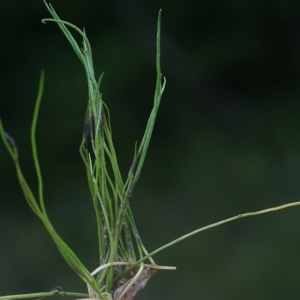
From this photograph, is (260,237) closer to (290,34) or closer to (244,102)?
(244,102)

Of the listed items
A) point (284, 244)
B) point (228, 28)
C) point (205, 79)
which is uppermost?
point (228, 28)

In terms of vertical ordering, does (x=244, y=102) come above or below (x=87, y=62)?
below

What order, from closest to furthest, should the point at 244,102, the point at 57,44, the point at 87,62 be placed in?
the point at 87,62, the point at 57,44, the point at 244,102

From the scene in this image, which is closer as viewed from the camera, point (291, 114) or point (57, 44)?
point (57, 44)

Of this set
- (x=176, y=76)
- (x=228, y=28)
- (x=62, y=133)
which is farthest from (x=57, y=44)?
(x=228, y=28)

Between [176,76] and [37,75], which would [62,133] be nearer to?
[37,75]

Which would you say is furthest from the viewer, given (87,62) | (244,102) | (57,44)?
(244,102)

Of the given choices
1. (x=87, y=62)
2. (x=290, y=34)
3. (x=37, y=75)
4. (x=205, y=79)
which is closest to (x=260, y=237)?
(x=205, y=79)
